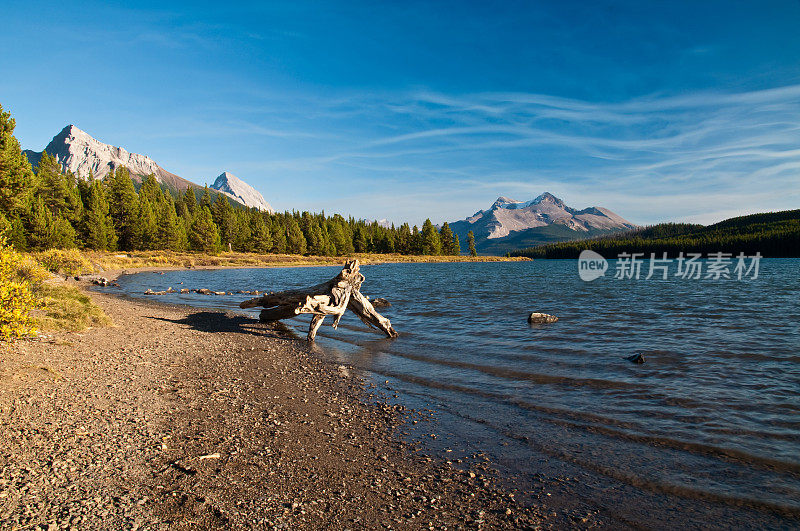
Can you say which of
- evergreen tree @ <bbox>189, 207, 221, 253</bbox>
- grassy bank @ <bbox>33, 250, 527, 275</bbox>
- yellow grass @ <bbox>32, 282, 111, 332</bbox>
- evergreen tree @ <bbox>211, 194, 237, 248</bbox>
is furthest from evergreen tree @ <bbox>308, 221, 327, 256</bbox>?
yellow grass @ <bbox>32, 282, 111, 332</bbox>

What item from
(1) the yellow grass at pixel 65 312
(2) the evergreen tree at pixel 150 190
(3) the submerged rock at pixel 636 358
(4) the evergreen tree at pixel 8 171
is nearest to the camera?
(3) the submerged rock at pixel 636 358

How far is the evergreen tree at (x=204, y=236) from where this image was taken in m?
110

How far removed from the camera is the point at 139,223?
312 feet

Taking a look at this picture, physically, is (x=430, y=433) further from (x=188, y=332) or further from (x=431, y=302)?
(x=431, y=302)

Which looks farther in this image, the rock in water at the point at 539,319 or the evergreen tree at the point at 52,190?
the evergreen tree at the point at 52,190

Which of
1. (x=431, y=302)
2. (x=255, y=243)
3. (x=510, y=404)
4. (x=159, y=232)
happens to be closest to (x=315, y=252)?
(x=255, y=243)

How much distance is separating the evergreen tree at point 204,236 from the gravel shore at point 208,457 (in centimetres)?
10728

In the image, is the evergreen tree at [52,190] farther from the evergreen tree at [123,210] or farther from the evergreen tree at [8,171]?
the evergreen tree at [8,171]

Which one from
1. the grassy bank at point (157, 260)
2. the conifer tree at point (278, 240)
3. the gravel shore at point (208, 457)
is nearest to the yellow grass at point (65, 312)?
the gravel shore at point (208, 457)

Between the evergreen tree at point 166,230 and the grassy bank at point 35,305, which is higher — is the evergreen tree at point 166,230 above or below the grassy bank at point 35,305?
above

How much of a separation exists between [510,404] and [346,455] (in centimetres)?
509

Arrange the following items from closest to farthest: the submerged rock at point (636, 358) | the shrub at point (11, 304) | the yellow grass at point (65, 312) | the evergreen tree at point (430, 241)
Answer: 1. the shrub at point (11, 304)
2. the submerged rock at point (636, 358)
3. the yellow grass at point (65, 312)
4. the evergreen tree at point (430, 241)

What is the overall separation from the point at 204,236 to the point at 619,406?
118m

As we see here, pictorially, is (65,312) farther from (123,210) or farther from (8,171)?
(123,210)
